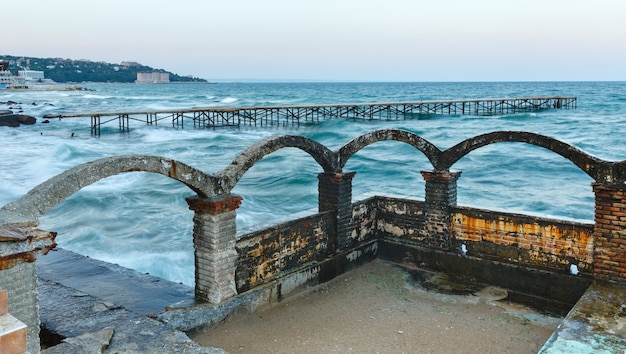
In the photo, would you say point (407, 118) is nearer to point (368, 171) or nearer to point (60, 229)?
point (368, 171)

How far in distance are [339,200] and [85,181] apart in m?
4.31

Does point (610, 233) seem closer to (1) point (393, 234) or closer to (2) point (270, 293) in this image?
(1) point (393, 234)

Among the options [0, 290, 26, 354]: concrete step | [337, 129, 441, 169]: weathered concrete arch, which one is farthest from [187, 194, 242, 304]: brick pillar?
[0, 290, 26, 354]: concrete step

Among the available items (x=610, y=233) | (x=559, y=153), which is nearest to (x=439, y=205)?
(x=559, y=153)

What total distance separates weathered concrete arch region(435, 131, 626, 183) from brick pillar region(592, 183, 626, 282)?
156 mm

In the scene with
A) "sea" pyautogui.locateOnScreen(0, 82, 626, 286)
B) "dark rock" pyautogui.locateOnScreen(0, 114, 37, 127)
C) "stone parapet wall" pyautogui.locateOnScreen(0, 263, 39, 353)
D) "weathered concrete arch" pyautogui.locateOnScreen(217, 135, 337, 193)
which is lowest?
"sea" pyautogui.locateOnScreen(0, 82, 626, 286)

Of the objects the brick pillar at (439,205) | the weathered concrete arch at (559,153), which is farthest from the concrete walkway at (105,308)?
the weathered concrete arch at (559,153)

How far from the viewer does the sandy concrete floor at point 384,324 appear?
6.50 metres

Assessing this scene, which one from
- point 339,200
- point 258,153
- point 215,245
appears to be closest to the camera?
point 215,245

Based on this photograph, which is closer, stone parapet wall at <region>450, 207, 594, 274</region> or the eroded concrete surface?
the eroded concrete surface

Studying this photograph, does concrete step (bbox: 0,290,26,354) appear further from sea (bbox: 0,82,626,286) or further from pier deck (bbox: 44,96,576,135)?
pier deck (bbox: 44,96,576,135)

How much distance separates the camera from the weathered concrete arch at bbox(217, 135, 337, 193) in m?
6.73

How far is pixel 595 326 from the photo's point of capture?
583 cm

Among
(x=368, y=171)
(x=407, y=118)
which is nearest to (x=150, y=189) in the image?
(x=368, y=171)
